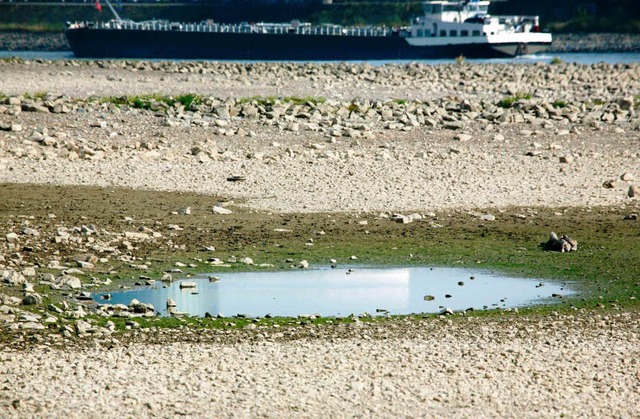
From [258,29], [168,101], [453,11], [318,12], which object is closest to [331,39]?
[258,29]

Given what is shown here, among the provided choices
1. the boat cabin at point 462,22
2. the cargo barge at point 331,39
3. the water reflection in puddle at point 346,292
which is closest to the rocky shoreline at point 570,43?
the cargo barge at point 331,39

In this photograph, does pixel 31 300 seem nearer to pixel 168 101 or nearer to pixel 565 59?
pixel 168 101

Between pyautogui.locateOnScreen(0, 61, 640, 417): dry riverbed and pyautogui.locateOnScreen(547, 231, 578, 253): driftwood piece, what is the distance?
44 cm

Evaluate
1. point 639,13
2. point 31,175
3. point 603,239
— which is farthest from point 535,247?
point 639,13

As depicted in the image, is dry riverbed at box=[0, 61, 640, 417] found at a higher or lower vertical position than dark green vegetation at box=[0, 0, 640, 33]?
higher

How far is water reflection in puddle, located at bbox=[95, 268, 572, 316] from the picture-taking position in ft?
38.9

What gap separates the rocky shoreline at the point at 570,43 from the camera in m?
81.8

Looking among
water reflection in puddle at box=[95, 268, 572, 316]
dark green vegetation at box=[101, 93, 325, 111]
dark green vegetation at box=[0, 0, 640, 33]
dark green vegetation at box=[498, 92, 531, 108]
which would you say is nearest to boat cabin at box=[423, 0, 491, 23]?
dark green vegetation at box=[0, 0, 640, 33]

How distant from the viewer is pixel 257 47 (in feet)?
257

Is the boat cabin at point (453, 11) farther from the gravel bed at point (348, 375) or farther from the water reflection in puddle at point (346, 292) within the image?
the gravel bed at point (348, 375)

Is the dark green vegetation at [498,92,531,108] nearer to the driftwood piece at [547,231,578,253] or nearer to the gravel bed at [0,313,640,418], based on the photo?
the driftwood piece at [547,231,578,253]

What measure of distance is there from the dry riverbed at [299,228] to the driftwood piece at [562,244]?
437mm

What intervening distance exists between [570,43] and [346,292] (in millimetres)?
75059

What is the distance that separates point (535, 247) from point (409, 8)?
82.6 meters
